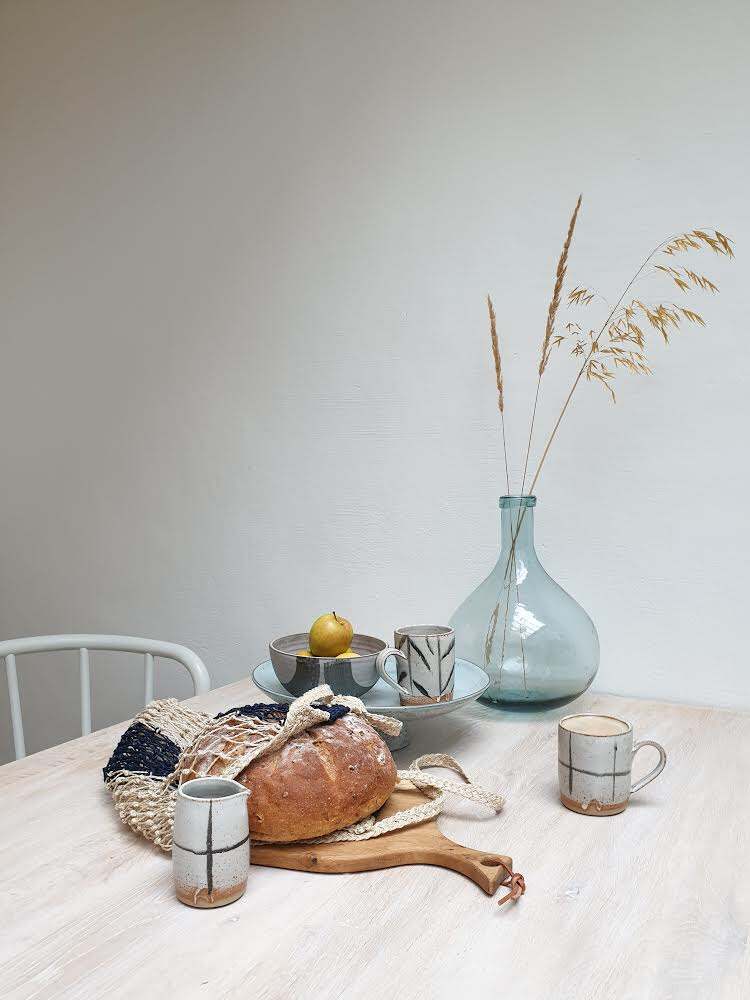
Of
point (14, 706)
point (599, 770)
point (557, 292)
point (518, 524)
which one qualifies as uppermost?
point (557, 292)

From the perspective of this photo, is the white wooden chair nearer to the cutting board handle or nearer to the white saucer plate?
the white saucer plate

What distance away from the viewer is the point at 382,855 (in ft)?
2.23

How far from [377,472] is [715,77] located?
0.77m

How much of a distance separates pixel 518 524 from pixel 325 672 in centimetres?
36

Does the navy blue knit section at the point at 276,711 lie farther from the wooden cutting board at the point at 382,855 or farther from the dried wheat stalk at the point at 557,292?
the dried wheat stalk at the point at 557,292

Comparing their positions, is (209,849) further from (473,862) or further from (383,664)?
(383,664)

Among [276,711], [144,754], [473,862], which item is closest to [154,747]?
[144,754]

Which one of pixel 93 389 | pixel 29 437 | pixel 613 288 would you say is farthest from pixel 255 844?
pixel 29 437

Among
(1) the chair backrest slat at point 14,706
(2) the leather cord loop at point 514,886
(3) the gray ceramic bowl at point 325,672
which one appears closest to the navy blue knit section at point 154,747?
(3) the gray ceramic bowl at point 325,672

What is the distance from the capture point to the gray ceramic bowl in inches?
36.9

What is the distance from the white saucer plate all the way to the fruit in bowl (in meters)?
0.02

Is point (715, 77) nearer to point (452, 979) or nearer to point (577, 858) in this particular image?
point (577, 858)

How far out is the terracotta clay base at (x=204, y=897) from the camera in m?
0.61

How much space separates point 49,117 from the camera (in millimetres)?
1773
